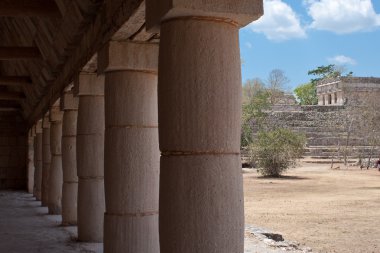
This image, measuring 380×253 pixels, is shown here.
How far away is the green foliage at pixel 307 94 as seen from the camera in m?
70.9

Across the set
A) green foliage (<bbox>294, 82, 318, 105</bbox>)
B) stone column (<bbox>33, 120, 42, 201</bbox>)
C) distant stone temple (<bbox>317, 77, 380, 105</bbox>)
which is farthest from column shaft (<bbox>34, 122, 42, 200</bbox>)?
green foliage (<bbox>294, 82, 318, 105</bbox>)

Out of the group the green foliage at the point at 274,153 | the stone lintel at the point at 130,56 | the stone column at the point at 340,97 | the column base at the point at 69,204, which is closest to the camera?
the stone lintel at the point at 130,56

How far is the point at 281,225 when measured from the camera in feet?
39.6

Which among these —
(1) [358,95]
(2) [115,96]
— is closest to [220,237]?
(2) [115,96]

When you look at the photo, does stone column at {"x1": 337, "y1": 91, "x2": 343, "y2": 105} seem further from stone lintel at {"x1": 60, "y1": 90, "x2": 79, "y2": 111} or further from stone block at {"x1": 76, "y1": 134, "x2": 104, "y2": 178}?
stone block at {"x1": 76, "y1": 134, "x2": 104, "y2": 178}

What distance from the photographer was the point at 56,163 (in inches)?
502

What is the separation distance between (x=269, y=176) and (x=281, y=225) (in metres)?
15.5

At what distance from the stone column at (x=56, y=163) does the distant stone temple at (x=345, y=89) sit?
39.2 m

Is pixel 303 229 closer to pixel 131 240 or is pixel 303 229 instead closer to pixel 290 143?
pixel 131 240

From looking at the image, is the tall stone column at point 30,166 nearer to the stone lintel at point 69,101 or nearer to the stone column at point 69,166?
the stone column at point 69,166

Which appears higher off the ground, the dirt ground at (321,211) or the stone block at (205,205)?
the stone block at (205,205)

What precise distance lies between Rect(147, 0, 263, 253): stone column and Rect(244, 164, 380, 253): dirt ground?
6117mm

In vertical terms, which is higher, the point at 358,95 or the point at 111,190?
the point at 358,95

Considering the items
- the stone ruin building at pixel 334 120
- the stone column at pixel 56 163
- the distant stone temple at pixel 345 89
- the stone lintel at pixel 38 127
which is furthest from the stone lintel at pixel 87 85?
the distant stone temple at pixel 345 89
